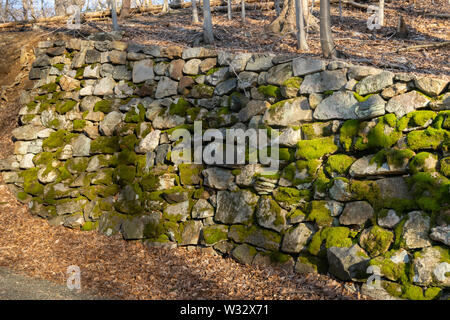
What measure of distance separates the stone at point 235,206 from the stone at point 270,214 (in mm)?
158

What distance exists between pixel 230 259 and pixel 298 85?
3.10m

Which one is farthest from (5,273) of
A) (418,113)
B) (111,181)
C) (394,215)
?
(418,113)

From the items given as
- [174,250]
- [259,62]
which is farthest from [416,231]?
[259,62]

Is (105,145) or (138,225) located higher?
(105,145)

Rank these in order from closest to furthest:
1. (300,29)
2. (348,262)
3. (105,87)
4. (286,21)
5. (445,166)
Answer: (445,166)
(348,262)
(300,29)
(105,87)
(286,21)

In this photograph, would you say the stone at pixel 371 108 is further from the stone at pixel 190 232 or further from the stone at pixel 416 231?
the stone at pixel 190 232

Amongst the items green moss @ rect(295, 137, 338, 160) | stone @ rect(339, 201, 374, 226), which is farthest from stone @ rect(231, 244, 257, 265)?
green moss @ rect(295, 137, 338, 160)

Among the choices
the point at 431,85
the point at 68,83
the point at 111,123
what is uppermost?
the point at 68,83

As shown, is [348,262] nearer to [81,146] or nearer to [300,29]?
[300,29]

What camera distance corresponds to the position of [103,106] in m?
8.37

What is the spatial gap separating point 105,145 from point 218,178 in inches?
115

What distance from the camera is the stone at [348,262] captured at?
4699 millimetres

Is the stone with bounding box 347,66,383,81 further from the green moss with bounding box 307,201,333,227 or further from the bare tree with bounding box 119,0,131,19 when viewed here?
the bare tree with bounding box 119,0,131,19
